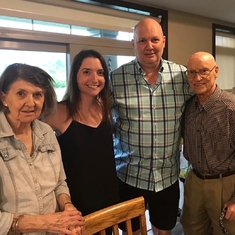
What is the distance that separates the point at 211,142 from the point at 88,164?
0.65 metres

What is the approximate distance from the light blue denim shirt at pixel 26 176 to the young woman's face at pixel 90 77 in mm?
403

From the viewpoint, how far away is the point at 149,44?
171cm

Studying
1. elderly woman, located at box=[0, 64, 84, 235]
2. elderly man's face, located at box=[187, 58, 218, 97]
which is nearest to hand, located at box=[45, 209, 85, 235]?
elderly woman, located at box=[0, 64, 84, 235]

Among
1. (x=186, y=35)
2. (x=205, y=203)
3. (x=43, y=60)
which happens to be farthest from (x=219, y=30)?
(x=205, y=203)

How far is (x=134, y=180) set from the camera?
5.72ft

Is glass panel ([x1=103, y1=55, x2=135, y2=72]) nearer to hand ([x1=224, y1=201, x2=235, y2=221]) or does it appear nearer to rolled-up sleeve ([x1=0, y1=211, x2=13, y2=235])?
hand ([x1=224, y1=201, x2=235, y2=221])

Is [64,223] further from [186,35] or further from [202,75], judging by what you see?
[186,35]

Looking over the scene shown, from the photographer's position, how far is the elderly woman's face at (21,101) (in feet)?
3.63

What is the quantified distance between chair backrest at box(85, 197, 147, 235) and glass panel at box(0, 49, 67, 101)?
66.4 inches

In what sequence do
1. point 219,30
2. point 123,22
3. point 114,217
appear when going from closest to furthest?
point 114,217 < point 123,22 < point 219,30

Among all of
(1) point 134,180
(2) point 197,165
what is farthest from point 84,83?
(2) point 197,165

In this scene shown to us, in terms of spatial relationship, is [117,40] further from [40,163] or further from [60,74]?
[40,163]

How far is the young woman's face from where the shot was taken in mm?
1521

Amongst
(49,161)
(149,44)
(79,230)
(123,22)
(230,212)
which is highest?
(123,22)
